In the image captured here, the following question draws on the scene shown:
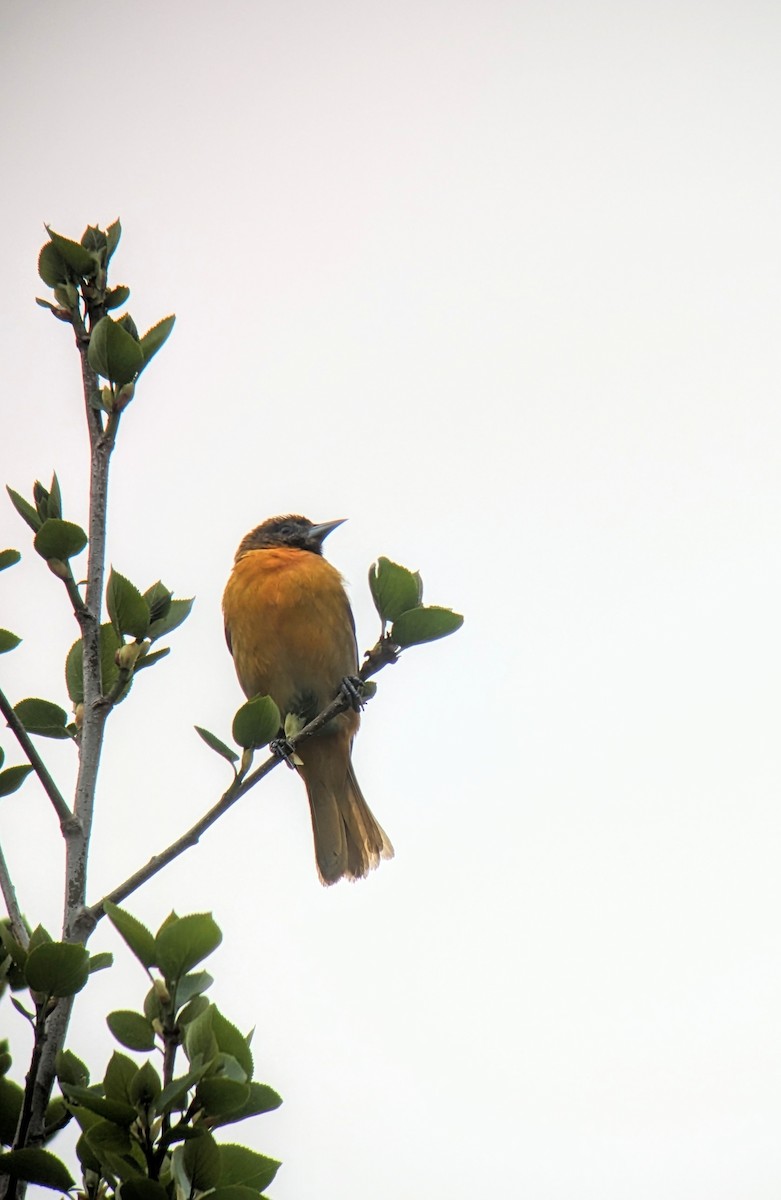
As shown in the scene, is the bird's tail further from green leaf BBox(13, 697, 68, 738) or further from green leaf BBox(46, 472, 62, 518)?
green leaf BBox(46, 472, 62, 518)

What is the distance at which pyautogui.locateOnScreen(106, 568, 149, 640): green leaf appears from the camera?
2307 millimetres

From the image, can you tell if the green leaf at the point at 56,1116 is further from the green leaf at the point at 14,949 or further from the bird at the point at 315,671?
the bird at the point at 315,671

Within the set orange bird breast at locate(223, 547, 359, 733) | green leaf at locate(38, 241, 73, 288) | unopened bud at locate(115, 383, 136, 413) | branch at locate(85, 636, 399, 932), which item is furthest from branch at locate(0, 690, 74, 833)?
orange bird breast at locate(223, 547, 359, 733)

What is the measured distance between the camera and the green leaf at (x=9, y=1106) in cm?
198

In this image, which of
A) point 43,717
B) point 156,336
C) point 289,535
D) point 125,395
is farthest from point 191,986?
point 289,535

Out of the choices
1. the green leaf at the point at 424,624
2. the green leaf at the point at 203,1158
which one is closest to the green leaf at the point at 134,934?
the green leaf at the point at 203,1158

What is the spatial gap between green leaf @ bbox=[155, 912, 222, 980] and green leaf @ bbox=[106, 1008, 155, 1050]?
0.08m

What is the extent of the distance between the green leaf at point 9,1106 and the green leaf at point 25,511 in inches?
36.8

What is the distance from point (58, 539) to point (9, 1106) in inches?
36.6

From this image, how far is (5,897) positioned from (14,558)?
705mm

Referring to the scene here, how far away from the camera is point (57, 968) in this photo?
70.7 inches

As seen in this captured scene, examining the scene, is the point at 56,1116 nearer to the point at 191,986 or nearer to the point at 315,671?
the point at 191,986

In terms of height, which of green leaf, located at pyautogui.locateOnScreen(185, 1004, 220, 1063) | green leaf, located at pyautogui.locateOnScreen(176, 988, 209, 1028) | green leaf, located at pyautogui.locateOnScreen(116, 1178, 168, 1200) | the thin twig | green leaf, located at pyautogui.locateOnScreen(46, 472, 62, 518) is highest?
green leaf, located at pyautogui.locateOnScreen(46, 472, 62, 518)

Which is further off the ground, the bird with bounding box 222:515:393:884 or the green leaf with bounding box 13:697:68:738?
the bird with bounding box 222:515:393:884
